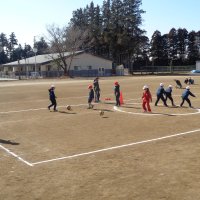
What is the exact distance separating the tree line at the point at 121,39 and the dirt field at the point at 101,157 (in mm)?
57770

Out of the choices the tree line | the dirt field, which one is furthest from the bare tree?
the dirt field

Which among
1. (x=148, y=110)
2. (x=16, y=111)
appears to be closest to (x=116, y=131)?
(x=148, y=110)

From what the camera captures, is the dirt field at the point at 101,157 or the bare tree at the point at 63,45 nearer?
the dirt field at the point at 101,157

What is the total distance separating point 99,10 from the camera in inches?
3917

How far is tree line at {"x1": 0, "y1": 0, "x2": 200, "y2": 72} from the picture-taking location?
80.5m

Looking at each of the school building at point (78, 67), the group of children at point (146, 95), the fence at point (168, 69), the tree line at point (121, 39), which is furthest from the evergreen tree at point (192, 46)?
the group of children at point (146, 95)

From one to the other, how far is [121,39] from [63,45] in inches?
555

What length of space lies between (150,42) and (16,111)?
84.5 m

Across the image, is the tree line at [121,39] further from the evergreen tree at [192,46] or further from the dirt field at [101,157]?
the dirt field at [101,157]

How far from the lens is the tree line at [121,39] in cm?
8050

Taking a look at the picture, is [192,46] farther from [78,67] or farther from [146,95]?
[146,95]

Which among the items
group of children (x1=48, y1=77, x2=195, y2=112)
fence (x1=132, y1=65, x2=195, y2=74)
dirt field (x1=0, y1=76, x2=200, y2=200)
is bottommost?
dirt field (x1=0, y1=76, x2=200, y2=200)

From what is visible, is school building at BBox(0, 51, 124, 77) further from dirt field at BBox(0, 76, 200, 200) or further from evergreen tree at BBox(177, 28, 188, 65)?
dirt field at BBox(0, 76, 200, 200)

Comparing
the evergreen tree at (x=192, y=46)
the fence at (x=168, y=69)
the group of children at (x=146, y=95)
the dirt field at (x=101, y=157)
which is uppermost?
the evergreen tree at (x=192, y=46)
